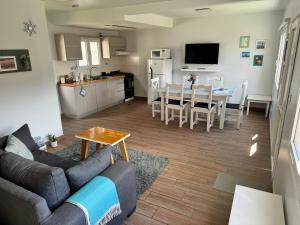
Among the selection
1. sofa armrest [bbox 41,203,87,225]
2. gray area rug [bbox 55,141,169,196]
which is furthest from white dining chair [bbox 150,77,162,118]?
sofa armrest [bbox 41,203,87,225]

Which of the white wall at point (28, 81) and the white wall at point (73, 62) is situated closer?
the white wall at point (28, 81)

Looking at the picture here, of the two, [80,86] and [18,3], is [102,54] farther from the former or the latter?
[18,3]

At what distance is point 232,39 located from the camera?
5.61 metres

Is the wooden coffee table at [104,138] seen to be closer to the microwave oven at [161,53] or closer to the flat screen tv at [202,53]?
the microwave oven at [161,53]

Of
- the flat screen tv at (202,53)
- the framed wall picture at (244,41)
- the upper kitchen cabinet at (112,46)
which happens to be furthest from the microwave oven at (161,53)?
the framed wall picture at (244,41)

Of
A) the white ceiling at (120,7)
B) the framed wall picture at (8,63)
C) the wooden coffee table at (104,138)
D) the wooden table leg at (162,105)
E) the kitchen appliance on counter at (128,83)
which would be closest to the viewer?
the wooden coffee table at (104,138)

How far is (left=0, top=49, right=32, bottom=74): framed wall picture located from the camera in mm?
3045

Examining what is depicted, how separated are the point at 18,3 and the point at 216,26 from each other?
15.3 feet

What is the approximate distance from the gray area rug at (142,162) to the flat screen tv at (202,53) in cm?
370

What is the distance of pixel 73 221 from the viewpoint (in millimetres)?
1424

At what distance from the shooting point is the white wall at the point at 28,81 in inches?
122

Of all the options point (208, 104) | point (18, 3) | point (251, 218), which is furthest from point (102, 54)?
point (251, 218)

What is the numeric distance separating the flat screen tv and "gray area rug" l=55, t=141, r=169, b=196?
370 cm

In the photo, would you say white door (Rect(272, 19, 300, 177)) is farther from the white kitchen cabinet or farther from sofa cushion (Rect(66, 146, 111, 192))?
the white kitchen cabinet
